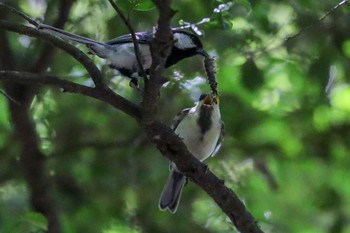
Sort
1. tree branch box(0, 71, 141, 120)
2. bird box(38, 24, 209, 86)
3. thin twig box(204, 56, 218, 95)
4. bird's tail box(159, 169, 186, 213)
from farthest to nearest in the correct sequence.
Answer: bird's tail box(159, 169, 186, 213)
bird box(38, 24, 209, 86)
thin twig box(204, 56, 218, 95)
tree branch box(0, 71, 141, 120)

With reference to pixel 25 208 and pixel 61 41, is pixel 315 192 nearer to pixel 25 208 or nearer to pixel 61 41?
pixel 25 208


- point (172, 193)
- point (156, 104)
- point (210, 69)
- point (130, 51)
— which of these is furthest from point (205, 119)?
point (156, 104)

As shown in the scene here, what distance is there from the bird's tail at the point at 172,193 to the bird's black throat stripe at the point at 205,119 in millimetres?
491

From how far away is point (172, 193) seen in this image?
4.59m

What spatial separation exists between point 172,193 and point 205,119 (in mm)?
578

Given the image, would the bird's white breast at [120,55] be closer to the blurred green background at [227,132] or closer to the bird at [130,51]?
the bird at [130,51]

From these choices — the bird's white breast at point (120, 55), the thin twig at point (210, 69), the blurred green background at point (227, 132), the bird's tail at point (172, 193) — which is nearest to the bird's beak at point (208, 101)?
the blurred green background at point (227, 132)

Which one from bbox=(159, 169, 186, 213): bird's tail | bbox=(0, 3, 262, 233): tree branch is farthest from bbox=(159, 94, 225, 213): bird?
bbox=(0, 3, 262, 233): tree branch

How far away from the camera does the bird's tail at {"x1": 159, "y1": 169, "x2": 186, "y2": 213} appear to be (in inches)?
179

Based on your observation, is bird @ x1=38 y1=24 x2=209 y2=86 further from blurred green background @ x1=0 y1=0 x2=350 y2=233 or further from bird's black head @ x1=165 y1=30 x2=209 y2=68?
blurred green background @ x1=0 y1=0 x2=350 y2=233

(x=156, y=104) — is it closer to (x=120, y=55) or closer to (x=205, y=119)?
(x=120, y=55)

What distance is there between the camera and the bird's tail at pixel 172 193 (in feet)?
14.9

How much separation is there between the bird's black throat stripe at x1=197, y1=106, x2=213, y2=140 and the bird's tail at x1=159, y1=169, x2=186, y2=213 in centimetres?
49

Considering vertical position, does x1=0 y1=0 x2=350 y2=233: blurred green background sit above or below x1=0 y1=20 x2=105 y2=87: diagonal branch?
above
